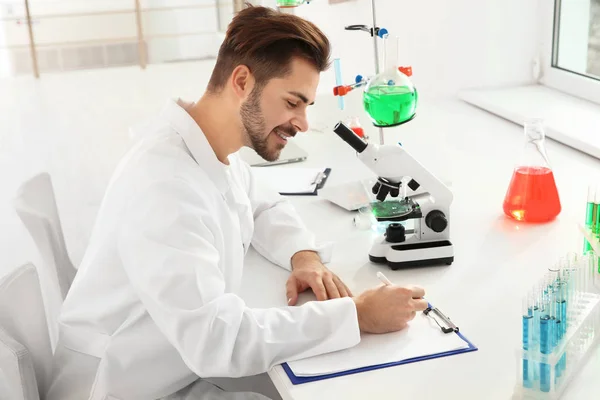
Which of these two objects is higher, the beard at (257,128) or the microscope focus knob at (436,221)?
the beard at (257,128)

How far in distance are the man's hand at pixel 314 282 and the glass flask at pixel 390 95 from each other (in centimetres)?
37

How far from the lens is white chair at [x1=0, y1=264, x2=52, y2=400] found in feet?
4.34

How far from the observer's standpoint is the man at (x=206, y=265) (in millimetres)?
1247

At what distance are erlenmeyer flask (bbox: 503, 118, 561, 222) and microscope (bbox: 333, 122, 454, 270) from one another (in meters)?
0.26

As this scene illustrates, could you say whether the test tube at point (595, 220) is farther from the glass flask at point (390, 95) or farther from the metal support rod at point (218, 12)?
the metal support rod at point (218, 12)

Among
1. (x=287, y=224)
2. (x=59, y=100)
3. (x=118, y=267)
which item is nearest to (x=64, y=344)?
(x=118, y=267)

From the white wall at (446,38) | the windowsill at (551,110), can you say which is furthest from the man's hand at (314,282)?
the white wall at (446,38)

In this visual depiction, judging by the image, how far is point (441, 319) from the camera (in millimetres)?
1322

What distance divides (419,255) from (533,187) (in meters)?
0.36

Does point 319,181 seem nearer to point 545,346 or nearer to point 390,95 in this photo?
point 390,95

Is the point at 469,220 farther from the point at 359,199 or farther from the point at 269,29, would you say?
the point at 269,29

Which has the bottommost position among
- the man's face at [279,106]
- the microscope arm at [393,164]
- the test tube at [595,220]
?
the test tube at [595,220]

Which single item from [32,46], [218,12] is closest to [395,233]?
[218,12]

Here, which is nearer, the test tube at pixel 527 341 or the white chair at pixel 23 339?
the test tube at pixel 527 341
